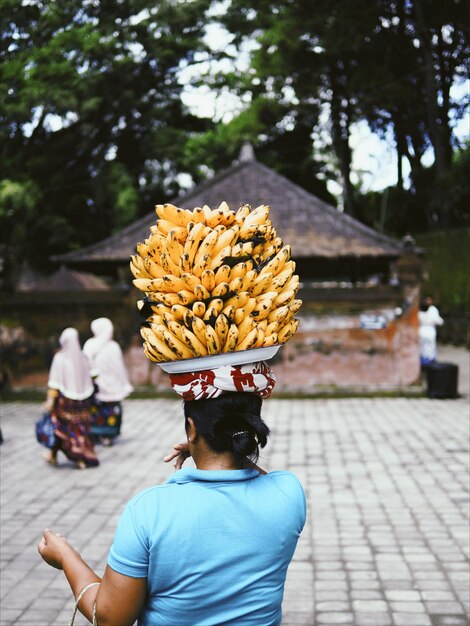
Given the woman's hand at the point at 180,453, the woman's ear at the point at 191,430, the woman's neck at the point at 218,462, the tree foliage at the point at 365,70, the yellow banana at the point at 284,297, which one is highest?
the tree foliage at the point at 365,70

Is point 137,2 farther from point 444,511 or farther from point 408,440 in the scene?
point 444,511

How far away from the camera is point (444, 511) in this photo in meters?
6.80

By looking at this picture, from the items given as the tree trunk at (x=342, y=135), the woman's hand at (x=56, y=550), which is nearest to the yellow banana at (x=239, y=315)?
the woman's hand at (x=56, y=550)

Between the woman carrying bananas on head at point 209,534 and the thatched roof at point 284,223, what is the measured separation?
45.7 ft

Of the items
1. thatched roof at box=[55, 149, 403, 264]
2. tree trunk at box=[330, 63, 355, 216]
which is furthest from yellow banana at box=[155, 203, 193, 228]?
tree trunk at box=[330, 63, 355, 216]

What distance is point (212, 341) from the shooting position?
7.04ft

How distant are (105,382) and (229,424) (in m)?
7.94

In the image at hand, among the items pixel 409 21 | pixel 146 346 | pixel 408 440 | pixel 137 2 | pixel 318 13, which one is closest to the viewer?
pixel 146 346

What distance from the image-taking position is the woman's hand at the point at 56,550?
2201 millimetres

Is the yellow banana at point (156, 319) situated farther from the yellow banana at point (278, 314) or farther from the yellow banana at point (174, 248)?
the yellow banana at point (278, 314)

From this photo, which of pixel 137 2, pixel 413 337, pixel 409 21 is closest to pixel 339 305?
pixel 413 337

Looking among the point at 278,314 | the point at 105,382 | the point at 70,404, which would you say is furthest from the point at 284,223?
the point at 278,314

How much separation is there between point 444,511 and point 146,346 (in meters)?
5.38

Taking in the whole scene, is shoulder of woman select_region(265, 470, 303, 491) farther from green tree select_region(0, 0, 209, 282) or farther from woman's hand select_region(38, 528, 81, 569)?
green tree select_region(0, 0, 209, 282)
